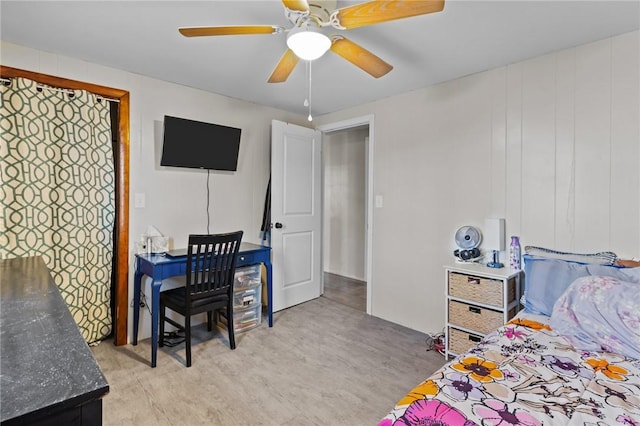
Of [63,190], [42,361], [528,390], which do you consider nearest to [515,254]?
[528,390]

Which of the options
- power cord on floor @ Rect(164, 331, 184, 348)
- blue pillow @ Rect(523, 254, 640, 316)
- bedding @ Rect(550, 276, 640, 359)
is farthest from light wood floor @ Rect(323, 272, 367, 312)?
bedding @ Rect(550, 276, 640, 359)

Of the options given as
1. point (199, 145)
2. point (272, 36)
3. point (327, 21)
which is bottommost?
point (199, 145)

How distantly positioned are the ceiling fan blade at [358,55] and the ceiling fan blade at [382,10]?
0.16 m

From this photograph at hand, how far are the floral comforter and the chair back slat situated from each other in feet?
5.81

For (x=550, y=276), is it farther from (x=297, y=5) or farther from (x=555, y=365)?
(x=297, y=5)

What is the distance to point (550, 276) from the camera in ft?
6.41

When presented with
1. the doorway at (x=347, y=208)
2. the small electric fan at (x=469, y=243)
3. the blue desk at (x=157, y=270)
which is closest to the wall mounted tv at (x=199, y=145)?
the blue desk at (x=157, y=270)

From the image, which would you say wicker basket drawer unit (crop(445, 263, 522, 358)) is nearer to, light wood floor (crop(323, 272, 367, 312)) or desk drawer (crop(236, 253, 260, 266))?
light wood floor (crop(323, 272, 367, 312))

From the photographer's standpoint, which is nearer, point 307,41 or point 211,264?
point 307,41

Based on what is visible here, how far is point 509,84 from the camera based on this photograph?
8.23ft

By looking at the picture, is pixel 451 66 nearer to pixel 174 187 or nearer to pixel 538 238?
pixel 538 238

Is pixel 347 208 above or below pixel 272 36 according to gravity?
below

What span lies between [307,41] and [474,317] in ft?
7.17

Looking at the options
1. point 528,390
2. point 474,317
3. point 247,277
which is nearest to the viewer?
point 528,390
